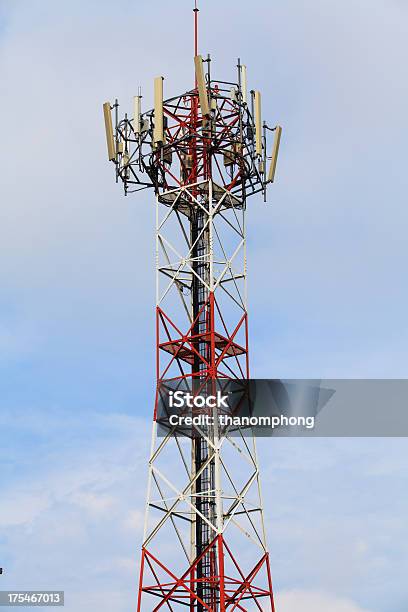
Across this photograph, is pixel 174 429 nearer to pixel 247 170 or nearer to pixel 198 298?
pixel 198 298

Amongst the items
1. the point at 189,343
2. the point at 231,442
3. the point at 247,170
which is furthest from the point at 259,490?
the point at 247,170

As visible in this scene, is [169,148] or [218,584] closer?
[218,584]

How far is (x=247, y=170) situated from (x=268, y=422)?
1896 centimetres

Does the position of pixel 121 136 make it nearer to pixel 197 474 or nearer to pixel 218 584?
pixel 197 474

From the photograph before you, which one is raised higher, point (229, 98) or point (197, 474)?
point (229, 98)

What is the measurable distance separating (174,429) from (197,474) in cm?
364

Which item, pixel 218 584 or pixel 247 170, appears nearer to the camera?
pixel 218 584

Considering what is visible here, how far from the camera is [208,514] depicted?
A: 97.3m

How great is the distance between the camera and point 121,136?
104 m

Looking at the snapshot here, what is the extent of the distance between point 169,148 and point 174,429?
20.9 m

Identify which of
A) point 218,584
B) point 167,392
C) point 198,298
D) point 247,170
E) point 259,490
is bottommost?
point 218,584

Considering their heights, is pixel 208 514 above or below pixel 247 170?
below

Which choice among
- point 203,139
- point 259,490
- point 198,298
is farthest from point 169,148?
point 259,490

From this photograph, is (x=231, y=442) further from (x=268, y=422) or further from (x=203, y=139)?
(x=203, y=139)
